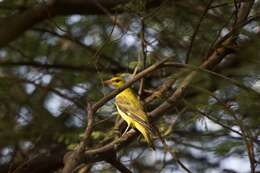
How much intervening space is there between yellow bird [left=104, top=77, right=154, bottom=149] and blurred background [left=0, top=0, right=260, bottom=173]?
14 cm

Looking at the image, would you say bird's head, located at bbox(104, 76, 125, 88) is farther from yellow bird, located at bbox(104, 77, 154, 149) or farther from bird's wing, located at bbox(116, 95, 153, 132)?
bird's wing, located at bbox(116, 95, 153, 132)

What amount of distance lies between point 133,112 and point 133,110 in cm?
2

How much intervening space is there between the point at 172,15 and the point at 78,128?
1729 mm

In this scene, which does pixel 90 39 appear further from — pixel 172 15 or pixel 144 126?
pixel 144 126

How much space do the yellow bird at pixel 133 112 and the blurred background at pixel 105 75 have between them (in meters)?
0.14

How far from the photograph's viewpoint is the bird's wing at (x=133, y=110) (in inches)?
214

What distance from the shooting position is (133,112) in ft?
18.8

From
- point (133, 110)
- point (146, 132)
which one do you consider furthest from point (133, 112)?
point (146, 132)

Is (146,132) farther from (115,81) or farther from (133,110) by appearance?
(115,81)

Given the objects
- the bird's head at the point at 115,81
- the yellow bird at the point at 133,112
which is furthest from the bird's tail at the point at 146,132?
the bird's head at the point at 115,81

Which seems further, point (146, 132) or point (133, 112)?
point (133, 112)

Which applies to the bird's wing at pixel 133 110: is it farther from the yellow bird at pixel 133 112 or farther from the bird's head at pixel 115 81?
the bird's head at pixel 115 81

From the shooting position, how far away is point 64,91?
301 inches

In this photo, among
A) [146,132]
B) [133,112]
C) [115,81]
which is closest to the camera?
[146,132]
